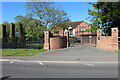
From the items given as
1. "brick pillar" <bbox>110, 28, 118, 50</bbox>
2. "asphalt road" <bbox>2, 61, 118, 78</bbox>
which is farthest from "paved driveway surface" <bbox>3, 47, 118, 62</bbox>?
"asphalt road" <bbox>2, 61, 118, 78</bbox>

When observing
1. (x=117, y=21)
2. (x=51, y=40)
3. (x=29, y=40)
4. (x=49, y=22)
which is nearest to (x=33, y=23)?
(x=49, y=22)

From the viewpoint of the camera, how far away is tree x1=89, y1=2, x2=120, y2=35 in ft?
67.1

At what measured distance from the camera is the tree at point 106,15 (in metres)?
20.5

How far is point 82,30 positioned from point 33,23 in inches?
1040

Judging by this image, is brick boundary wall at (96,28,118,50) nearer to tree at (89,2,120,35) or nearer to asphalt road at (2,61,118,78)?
tree at (89,2,120,35)

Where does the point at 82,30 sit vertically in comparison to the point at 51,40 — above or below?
above

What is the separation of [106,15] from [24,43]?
1301 centimetres

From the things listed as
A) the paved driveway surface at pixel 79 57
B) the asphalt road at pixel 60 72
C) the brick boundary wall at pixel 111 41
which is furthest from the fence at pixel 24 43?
the asphalt road at pixel 60 72

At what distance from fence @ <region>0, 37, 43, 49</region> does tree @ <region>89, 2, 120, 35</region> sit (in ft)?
30.8

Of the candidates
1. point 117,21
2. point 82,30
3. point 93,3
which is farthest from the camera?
point 82,30

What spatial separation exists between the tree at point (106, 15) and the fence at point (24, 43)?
9.40 m

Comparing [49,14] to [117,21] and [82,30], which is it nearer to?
[117,21]

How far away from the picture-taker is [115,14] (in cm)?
2028

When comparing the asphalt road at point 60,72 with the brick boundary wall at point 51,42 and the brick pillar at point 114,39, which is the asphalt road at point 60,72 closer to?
the brick pillar at point 114,39
